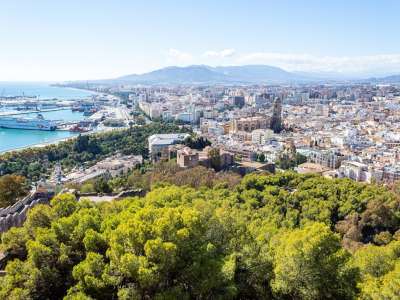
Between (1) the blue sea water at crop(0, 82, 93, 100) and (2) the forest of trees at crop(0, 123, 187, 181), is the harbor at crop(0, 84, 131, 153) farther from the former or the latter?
(1) the blue sea water at crop(0, 82, 93, 100)

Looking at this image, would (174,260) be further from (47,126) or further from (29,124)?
(29,124)

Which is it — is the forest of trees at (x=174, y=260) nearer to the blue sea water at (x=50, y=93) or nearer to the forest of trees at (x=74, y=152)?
the forest of trees at (x=74, y=152)

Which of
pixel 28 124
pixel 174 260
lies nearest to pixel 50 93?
pixel 28 124

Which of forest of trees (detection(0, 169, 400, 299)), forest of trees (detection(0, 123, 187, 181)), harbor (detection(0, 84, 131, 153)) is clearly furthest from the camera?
harbor (detection(0, 84, 131, 153))

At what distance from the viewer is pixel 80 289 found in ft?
18.2

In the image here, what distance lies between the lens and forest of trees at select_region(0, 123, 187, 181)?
23.6 metres

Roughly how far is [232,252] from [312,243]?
1.31m

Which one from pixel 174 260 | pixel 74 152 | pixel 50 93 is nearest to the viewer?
pixel 174 260

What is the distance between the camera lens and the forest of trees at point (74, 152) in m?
23.6

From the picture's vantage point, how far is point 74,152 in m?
28.4

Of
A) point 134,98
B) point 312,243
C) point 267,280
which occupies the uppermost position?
point 312,243

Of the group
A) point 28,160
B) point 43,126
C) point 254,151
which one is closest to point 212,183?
point 254,151

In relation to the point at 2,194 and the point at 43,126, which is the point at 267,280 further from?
the point at 43,126

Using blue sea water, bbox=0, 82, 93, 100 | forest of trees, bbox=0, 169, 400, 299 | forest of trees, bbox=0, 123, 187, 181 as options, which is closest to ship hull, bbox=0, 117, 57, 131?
forest of trees, bbox=0, 123, 187, 181
